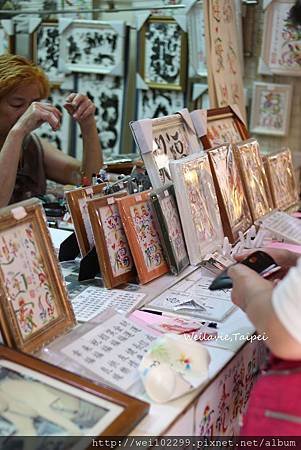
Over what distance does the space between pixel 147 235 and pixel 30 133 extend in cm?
103

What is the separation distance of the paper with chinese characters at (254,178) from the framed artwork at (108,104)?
5.49 ft

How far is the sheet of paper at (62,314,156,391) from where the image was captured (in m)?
1.11

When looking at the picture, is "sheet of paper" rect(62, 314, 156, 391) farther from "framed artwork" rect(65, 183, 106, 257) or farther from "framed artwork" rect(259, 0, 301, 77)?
"framed artwork" rect(259, 0, 301, 77)

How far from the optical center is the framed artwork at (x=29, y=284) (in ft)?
3.74

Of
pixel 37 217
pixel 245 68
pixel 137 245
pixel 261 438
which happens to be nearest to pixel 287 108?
pixel 245 68

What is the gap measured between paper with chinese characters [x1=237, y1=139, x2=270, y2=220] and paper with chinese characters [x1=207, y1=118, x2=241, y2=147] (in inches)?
3.6

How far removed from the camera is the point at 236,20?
3.05 meters

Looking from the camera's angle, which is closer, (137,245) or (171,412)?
(171,412)

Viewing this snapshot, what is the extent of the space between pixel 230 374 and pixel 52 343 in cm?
39

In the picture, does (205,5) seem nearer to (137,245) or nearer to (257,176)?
(257,176)

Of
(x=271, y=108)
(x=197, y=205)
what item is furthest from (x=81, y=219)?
(x=271, y=108)

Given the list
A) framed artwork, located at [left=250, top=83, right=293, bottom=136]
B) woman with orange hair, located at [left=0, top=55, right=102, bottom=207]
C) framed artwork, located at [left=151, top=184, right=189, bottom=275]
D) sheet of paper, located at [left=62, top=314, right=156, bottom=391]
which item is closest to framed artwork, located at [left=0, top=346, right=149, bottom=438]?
sheet of paper, located at [left=62, top=314, right=156, bottom=391]

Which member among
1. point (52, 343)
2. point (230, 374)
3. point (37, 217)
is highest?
point (37, 217)

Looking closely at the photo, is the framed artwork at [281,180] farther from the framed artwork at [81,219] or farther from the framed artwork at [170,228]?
the framed artwork at [81,219]
